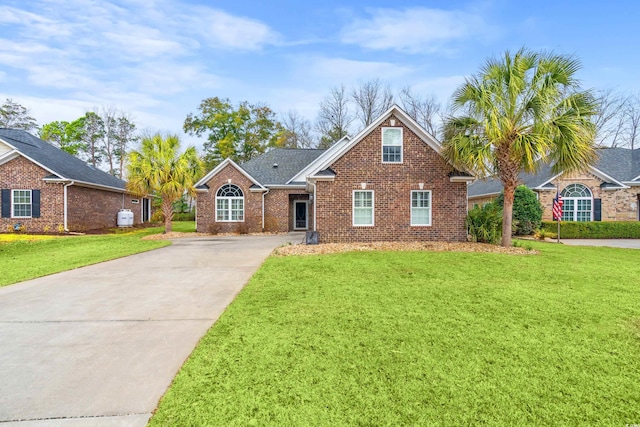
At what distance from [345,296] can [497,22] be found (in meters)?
15.7

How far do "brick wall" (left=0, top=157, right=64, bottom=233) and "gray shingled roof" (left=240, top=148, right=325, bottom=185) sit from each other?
1068cm

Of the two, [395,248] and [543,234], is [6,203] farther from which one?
[543,234]

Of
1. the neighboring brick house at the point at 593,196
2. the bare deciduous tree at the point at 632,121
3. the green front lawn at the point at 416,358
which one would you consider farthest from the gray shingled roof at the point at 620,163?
the green front lawn at the point at 416,358

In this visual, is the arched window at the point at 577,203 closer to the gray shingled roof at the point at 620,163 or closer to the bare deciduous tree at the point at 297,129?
the gray shingled roof at the point at 620,163

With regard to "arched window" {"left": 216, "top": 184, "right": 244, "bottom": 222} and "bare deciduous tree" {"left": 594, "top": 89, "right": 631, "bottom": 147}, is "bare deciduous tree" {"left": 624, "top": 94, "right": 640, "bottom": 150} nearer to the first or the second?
"bare deciduous tree" {"left": 594, "top": 89, "right": 631, "bottom": 147}

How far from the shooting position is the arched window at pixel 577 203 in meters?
20.0

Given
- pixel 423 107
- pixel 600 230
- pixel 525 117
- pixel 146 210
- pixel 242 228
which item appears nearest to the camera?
pixel 525 117

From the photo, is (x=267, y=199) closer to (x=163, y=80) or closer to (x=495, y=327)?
(x=163, y=80)

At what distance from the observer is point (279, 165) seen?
74.0ft

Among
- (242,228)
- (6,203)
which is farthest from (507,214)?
(6,203)

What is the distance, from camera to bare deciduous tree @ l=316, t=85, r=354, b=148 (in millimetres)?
36469

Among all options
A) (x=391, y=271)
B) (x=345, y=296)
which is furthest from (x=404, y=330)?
(x=391, y=271)

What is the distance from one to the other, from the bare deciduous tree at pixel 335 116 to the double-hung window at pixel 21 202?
27.1 meters

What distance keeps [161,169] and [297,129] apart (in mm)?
26144
